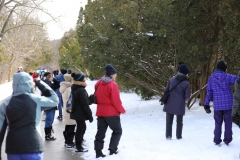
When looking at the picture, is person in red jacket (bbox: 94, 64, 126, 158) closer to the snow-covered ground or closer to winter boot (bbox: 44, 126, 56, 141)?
the snow-covered ground

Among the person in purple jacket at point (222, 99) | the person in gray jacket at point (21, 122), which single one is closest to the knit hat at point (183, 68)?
the person in purple jacket at point (222, 99)

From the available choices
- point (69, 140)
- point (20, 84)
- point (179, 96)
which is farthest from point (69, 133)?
point (20, 84)

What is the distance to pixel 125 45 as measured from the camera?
12938 mm

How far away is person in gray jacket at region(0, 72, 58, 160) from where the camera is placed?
155 inches

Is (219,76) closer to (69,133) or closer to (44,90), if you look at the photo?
(69,133)

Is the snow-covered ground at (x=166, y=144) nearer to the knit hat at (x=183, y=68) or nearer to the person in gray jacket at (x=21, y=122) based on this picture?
the knit hat at (x=183, y=68)

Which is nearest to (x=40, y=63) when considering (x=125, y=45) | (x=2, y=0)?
(x=2, y=0)

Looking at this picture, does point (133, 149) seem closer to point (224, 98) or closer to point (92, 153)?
point (92, 153)

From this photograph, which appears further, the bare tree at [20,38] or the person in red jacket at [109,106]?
the bare tree at [20,38]

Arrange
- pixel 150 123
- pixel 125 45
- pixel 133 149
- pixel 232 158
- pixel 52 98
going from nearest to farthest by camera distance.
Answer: pixel 52 98 < pixel 232 158 < pixel 133 149 < pixel 150 123 < pixel 125 45

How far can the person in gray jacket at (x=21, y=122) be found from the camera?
3.95 m

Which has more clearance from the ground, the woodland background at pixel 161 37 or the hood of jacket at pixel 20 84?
the woodland background at pixel 161 37

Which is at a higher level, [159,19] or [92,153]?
[159,19]

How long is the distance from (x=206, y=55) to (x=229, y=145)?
4.99 metres
